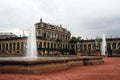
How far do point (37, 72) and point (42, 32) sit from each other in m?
78.0

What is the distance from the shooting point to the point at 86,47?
353 feet

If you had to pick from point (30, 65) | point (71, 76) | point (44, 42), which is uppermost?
point (44, 42)

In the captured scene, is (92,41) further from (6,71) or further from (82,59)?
(6,71)

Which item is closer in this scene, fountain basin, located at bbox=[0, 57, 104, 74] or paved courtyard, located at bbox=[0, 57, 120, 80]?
paved courtyard, located at bbox=[0, 57, 120, 80]

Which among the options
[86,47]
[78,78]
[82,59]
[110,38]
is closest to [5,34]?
[86,47]

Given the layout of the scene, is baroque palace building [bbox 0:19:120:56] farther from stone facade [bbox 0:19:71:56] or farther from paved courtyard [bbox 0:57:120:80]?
paved courtyard [bbox 0:57:120:80]

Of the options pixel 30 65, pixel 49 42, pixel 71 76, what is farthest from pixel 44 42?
pixel 71 76

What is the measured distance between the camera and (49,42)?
9131cm

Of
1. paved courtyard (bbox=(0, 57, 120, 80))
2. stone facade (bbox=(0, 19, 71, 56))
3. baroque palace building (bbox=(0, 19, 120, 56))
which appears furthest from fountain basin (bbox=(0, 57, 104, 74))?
stone facade (bbox=(0, 19, 71, 56))

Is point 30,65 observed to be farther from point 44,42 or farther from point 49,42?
point 49,42

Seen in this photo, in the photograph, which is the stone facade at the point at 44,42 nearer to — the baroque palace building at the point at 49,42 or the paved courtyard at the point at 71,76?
the baroque palace building at the point at 49,42

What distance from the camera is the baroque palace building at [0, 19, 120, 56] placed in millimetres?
83750

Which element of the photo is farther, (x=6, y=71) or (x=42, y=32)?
(x=42, y=32)

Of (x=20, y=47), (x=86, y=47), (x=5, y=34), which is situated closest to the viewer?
(x=20, y=47)
